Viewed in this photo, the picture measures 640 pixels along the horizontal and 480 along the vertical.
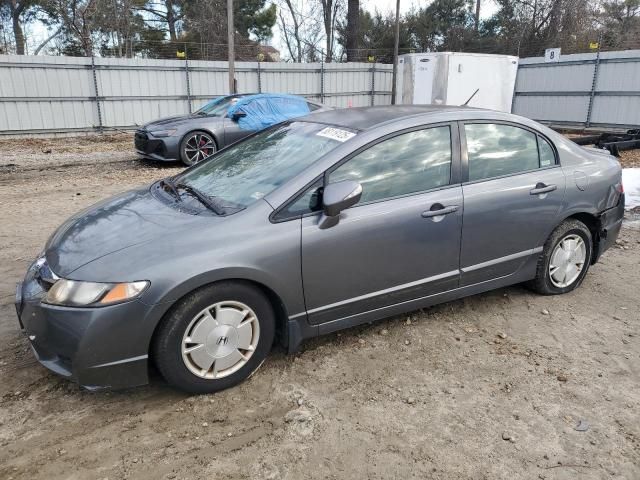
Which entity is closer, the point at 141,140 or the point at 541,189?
the point at 541,189

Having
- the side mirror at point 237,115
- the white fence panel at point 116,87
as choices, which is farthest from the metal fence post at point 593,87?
the side mirror at point 237,115

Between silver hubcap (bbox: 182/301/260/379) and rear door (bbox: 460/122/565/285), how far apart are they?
1563 millimetres

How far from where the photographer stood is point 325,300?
10.3 ft

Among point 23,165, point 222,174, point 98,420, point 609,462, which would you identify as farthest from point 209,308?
point 23,165

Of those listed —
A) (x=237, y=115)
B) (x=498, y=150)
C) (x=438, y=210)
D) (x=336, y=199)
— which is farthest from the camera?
(x=237, y=115)

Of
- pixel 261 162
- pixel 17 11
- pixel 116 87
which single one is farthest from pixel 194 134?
pixel 17 11

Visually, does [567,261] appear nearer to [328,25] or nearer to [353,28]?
[353,28]

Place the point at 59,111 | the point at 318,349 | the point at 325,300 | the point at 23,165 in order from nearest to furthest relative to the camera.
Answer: the point at 325,300
the point at 318,349
the point at 23,165
the point at 59,111

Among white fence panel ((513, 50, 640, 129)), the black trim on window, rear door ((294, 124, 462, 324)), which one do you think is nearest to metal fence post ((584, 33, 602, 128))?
white fence panel ((513, 50, 640, 129))

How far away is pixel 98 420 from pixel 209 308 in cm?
82

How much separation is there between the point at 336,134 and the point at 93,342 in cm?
190

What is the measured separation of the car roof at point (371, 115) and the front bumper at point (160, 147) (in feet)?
21.3

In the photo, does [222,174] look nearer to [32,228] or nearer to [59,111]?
[32,228]

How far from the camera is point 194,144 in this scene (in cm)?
1020
